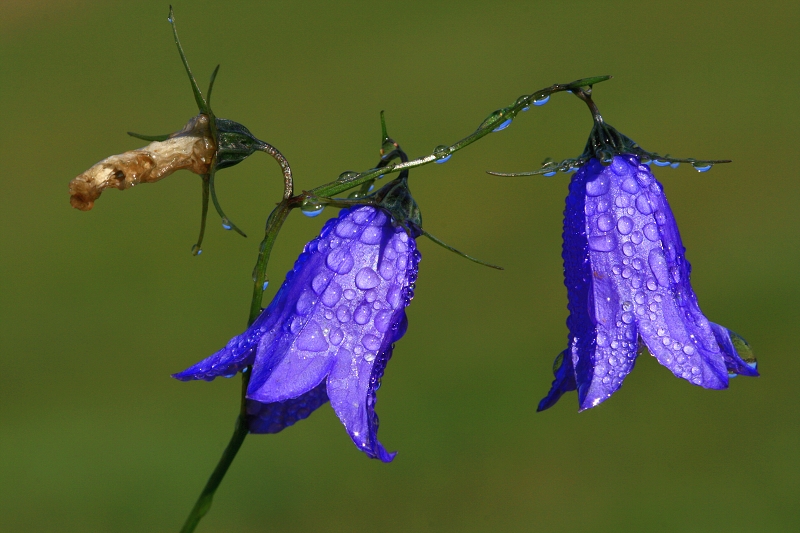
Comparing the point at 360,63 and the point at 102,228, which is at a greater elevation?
the point at 360,63

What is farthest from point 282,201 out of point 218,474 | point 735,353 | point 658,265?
point 735,353

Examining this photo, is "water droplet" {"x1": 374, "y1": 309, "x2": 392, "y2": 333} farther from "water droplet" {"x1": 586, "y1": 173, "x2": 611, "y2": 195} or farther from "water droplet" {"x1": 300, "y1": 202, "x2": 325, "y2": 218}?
"water droplet" {"x1": 586, "y1": 173, "x2": 611, "y2": 195}

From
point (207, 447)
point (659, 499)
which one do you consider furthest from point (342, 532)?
point (659, 499)

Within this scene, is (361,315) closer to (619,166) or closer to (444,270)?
(619,166)

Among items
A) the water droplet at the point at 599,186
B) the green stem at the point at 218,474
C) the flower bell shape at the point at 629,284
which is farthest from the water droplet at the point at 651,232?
the green stem at the point at 218,474

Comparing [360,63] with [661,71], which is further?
[360,63]

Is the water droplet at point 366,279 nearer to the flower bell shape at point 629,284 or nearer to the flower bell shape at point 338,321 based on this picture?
the flower bell shape at point 338,321

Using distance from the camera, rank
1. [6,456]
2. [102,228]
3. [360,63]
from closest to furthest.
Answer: [6,456]
[102,228]
[360,63]

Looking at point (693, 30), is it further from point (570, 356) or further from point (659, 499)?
point (570, 356)
